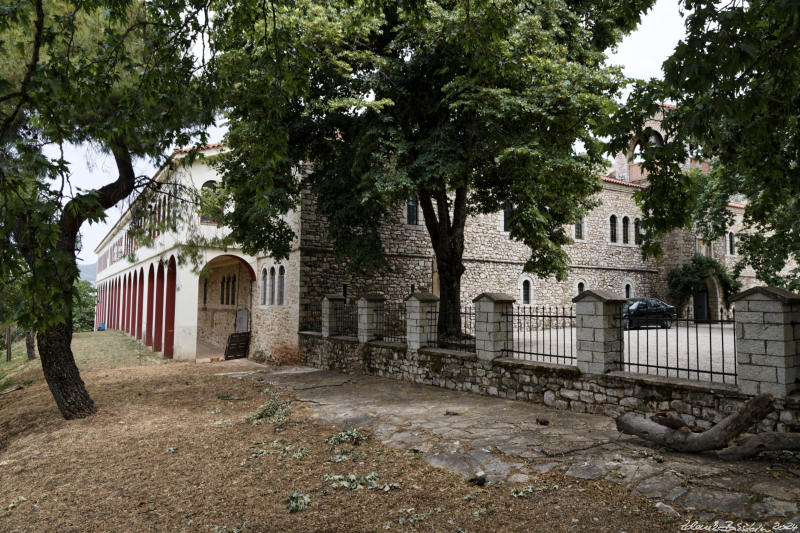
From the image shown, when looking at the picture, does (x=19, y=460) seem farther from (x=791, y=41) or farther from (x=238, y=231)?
(x=791, y=41)

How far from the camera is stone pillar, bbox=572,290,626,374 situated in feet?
22.3

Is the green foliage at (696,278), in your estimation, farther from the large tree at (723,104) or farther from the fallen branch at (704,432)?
the fallen branch at (704,432)

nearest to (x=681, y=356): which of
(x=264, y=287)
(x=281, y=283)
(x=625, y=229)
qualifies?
(x=281, y=283)

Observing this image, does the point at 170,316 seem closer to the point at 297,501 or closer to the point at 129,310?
the point at 129,310

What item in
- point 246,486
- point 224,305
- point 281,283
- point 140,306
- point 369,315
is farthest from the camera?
point 140,306

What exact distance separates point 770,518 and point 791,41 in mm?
3467

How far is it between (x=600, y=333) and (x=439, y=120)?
6.12 metres

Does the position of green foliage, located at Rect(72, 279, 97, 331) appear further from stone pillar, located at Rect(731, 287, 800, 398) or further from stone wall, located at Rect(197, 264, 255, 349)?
stone pillar, located at Rect(731, 287, 800, 398)

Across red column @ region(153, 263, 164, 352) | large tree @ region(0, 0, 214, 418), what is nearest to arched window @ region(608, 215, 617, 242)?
red column @ region(153, 263, 164, 352)

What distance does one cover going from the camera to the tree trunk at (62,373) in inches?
318

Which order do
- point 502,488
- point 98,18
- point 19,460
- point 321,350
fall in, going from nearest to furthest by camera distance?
point 502,488, point 19,460, point 98,18, point 321,350

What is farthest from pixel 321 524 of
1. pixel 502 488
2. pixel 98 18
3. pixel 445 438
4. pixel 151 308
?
pixel 151 308

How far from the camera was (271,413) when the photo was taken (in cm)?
779

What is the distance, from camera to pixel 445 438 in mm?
5883
